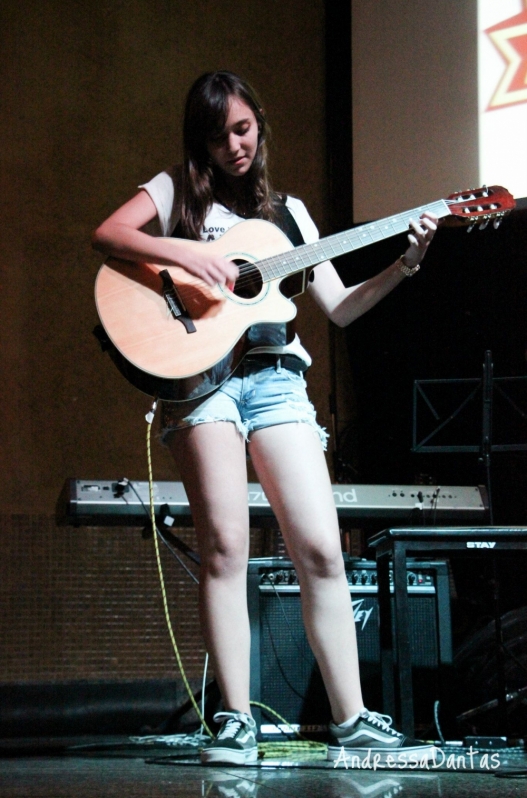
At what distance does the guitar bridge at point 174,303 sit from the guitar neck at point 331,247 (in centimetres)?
19

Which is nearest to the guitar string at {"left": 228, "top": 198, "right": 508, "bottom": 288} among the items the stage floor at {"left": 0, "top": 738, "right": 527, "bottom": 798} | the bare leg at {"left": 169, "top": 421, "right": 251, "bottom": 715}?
the bare leg at {"left": 169, "top": 421, "right": 251, "bottom": 715}

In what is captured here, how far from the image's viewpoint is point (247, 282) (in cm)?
212

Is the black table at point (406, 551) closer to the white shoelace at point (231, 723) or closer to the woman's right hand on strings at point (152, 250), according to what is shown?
the white shoelace at point (231, 723)

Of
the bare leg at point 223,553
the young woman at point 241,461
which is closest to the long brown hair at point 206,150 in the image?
the young woman at point 241,461

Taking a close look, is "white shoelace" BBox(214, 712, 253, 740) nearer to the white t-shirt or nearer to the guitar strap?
the white t-shirt

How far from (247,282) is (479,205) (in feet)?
1.98

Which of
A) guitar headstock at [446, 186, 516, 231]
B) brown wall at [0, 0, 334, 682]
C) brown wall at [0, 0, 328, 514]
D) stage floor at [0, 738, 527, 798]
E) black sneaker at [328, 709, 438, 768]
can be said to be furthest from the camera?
brown wall at [0, 0, 328, 514]

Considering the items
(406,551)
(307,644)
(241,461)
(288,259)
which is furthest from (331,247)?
(307,644)

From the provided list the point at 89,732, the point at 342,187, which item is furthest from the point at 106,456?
the point at 342,187

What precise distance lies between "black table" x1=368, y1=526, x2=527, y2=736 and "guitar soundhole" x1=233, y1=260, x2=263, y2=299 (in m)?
0.74

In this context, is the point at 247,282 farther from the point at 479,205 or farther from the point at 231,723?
the point at 231,723

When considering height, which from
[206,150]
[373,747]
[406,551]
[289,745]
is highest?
[206,150]

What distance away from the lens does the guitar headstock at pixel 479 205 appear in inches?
88.7

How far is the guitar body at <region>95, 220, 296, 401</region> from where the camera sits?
2.02 metres
